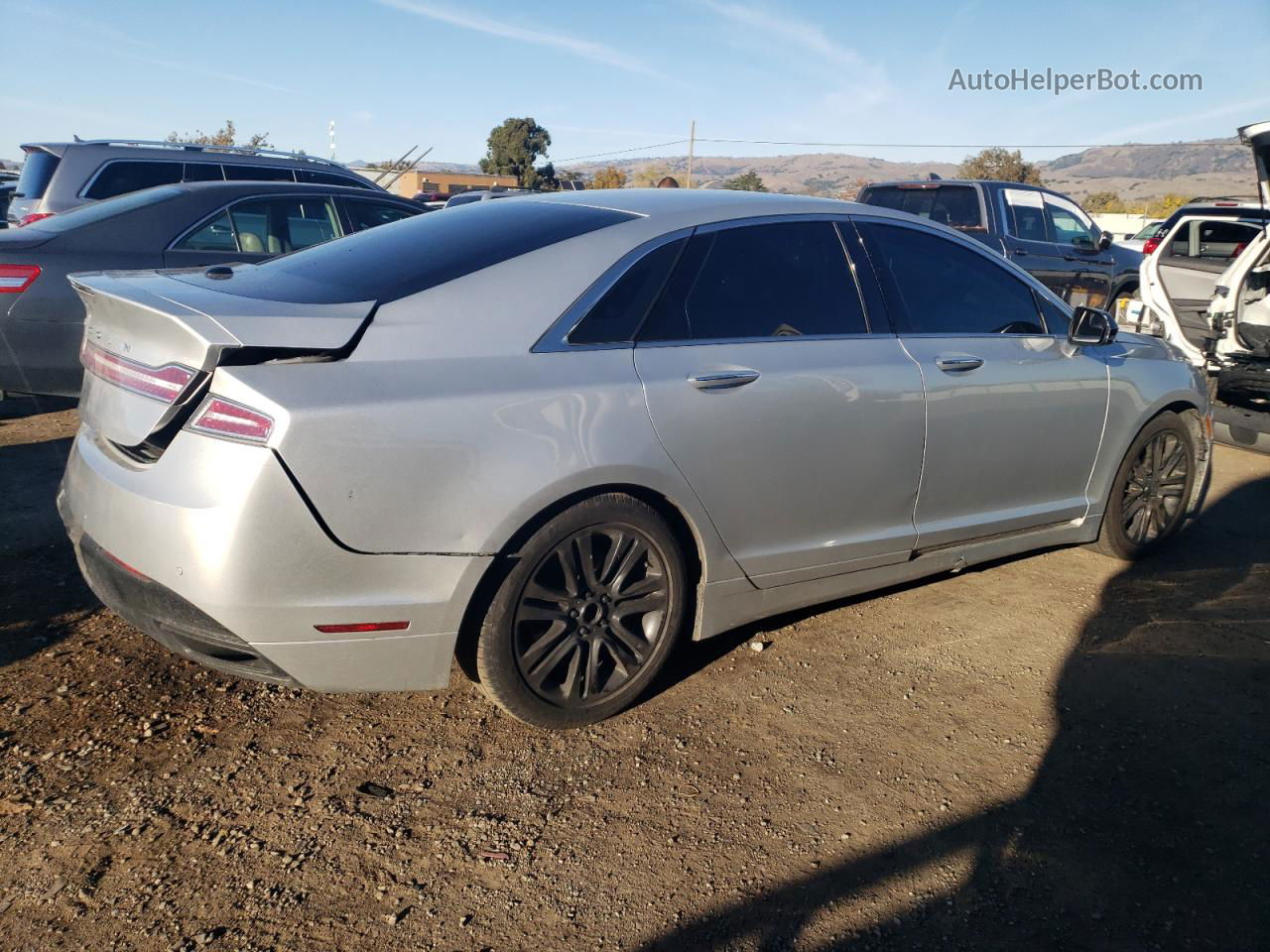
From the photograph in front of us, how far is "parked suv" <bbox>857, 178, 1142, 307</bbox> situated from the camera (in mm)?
10695

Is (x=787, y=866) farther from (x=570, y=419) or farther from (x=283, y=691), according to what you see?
(x=283, y=691)

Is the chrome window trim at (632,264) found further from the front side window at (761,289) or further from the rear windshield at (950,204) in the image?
the rear windshield at (950,204)

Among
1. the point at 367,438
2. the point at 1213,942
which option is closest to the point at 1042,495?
the point at 1213,942

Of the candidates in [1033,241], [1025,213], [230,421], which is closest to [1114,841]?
[230,421]

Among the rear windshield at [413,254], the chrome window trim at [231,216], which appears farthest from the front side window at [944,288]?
the chrome window trim at [231,216]

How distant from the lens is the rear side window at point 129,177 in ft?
26.7

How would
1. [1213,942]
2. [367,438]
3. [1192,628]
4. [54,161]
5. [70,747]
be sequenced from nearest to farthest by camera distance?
[1213,942]
[367,438]
[70,747]
[1192,628]
[54,161]

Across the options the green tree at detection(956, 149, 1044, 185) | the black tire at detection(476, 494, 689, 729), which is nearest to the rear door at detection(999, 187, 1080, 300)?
the black tire at detection(476, 494, 689, 729)

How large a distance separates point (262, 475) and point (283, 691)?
1.19 metres

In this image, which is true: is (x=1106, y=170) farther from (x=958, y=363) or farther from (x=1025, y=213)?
(x=958, y=363)

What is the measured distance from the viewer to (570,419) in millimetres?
2908

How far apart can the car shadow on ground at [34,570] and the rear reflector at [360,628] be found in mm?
1496

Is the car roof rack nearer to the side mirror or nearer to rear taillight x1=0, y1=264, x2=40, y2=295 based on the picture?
rear taillight x1=0, y1=264, x2=40, y2=295

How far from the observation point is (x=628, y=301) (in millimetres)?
3186
